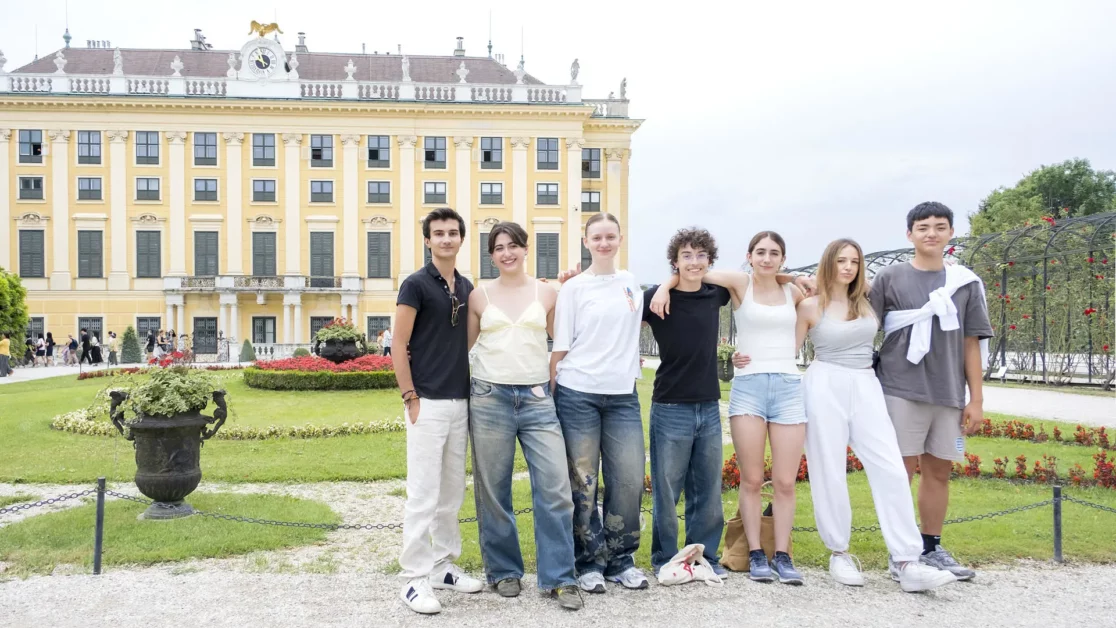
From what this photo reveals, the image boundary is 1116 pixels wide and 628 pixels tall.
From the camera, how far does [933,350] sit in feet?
14.5

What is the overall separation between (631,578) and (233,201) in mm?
35659

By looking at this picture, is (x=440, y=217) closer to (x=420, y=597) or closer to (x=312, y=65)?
(x=420, y=597)

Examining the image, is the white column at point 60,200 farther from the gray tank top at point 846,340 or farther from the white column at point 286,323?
the gray tank top at point 846,340

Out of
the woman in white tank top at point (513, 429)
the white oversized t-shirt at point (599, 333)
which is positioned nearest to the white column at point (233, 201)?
the woman in white tank top at point (513, 429)

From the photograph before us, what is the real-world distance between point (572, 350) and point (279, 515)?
10.2 feet

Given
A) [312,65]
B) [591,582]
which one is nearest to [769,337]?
[591,582]

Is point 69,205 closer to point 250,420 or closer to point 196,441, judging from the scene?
point 250,420

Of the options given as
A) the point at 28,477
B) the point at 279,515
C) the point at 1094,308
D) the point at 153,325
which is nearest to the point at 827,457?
the point at 279,515

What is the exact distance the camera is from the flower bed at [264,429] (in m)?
10.1

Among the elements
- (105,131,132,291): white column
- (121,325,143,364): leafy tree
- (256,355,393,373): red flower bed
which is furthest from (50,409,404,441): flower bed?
(105,131,132,291): white column

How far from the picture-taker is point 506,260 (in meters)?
4.21

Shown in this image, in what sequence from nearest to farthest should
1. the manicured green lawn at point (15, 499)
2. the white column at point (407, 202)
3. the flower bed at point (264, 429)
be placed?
the manicured green lawn at point (15, 499), the flower bed at point (264, 429), the white column at point (407, 202)

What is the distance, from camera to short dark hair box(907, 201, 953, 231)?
449 centimetres

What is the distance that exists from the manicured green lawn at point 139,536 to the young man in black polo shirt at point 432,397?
148 cm
